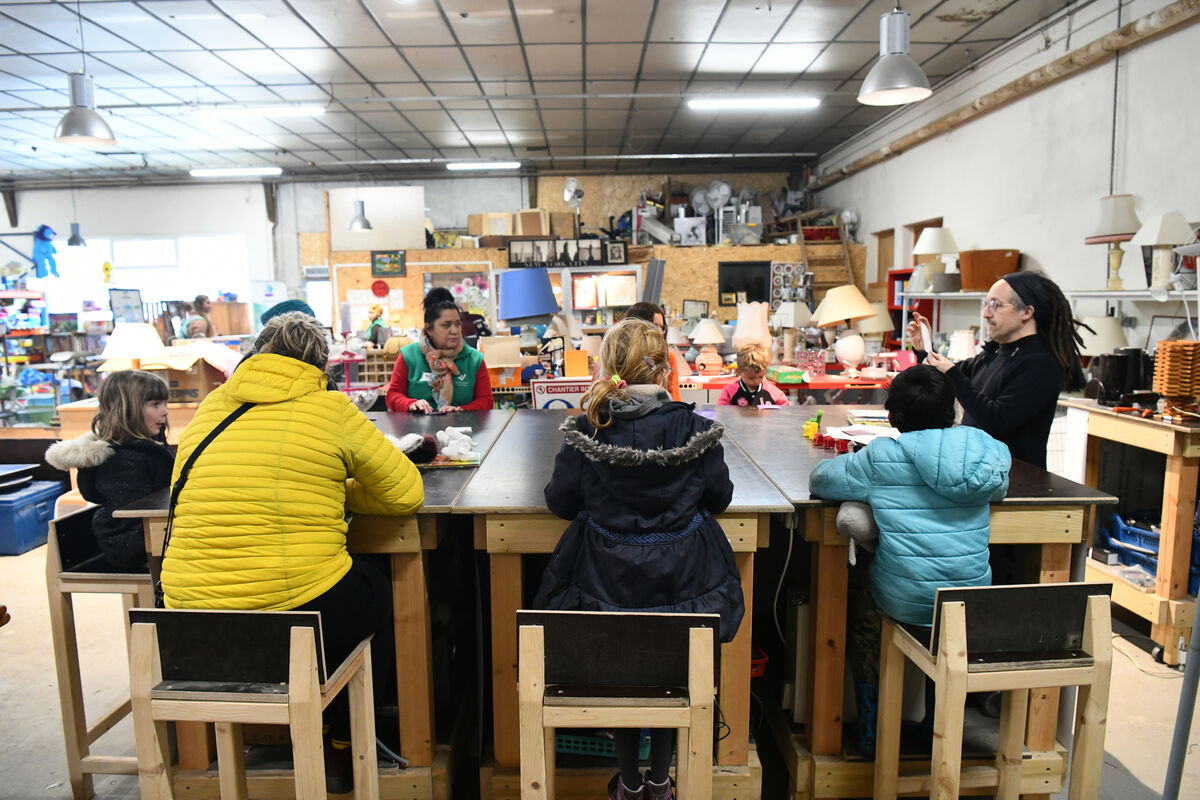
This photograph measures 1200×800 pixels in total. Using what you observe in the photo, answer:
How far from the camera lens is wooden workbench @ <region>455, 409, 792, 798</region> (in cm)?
209

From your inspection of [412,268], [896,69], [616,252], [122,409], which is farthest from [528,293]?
[412,268]

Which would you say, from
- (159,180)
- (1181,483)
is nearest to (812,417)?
(1181,483)

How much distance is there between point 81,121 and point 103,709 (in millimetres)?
4233

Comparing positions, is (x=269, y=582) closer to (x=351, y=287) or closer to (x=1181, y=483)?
(x=1181, y=483)

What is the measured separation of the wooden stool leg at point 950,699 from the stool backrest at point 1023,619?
0.04 metres

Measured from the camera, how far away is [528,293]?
5328 millimetres

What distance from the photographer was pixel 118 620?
382cm

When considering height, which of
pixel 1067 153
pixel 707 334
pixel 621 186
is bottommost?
pixel 707 334

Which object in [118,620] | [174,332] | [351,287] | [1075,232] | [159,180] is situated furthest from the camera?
[159,180]

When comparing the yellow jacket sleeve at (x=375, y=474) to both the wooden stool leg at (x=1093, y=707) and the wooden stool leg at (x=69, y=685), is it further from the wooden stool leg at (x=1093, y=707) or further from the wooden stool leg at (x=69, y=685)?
the wooden stool leg at (x=1093, y=707)

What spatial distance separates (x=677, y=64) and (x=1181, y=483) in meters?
5.82

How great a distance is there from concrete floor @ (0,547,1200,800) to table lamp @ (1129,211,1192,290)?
1.93 metres

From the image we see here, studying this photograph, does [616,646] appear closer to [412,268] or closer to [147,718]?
[147,718]

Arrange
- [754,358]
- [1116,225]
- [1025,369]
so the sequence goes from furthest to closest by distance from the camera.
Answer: [1116,225] → [754,358] → [1025,369]
